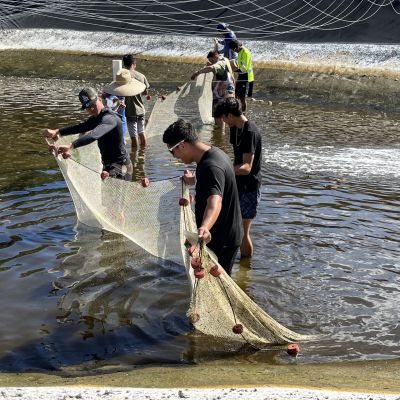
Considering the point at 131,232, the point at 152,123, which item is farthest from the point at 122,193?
the point at 152,123

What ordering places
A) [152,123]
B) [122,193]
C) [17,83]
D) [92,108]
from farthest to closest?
[17,83], [152,123], [92,108], [122,193]

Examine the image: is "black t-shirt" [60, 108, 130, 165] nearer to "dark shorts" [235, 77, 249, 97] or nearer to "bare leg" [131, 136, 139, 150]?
"bare leg" [131, 136, 139, 150]

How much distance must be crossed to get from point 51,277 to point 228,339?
235 cm

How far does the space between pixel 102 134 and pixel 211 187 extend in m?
2.86

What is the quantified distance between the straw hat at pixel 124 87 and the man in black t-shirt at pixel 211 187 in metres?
5.06

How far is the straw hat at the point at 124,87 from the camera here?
10516 millimetres

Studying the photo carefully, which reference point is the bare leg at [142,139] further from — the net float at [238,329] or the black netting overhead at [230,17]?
the black netting overhead at [230,17]

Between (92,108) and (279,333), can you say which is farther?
(92,108)

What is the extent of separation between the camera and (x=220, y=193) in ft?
17.4

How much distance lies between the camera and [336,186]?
35.2 feet

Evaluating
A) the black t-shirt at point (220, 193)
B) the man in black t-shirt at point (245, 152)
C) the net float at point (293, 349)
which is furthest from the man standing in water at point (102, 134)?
the net float at point (293, 349)

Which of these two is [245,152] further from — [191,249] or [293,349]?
[293,349]

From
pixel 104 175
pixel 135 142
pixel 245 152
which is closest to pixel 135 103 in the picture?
pixel 135 142

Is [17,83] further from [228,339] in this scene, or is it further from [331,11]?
[228,339]
